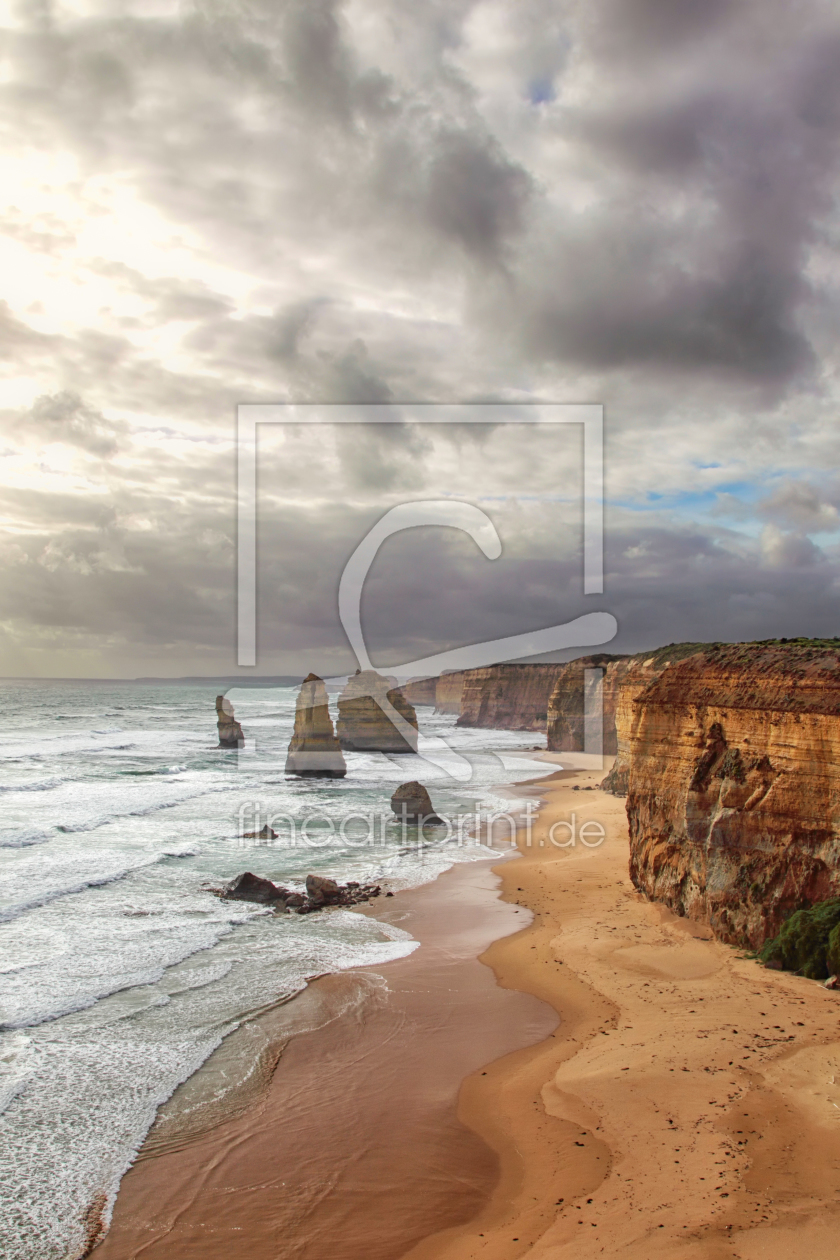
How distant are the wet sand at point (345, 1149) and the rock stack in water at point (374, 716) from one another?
50472 mm

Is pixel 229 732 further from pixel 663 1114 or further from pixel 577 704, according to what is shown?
pixel 663 1114

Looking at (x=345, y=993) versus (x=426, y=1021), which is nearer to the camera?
(x=426, y=1021)

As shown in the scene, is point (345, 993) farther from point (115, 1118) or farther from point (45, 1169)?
point (45, 1169)

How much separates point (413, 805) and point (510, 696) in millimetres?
75124

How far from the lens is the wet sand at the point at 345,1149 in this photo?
27.2ft

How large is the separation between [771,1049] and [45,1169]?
10421 millimetres

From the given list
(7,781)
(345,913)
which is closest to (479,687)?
(7,781)

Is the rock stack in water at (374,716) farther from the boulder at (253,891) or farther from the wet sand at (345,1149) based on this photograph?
the wet sand at (345,1149)

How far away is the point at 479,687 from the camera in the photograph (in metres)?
114

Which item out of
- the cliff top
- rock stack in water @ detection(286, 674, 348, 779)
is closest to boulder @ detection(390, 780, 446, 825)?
rock stack in water @ detection(286, 674, 348, 779)

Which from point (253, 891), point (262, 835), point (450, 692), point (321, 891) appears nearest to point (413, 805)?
point (262, 835)

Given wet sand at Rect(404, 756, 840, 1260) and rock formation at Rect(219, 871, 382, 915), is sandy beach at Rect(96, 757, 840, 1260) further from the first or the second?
rock formation at Rect(219, 871, 382, 915)

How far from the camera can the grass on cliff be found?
13328 mm

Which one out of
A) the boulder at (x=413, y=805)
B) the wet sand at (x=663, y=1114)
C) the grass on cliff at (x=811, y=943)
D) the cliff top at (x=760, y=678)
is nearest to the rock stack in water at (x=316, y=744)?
the boulder at (x=413, y=805)
